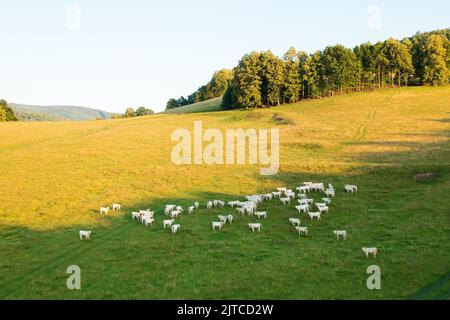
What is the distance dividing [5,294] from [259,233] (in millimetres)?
15350

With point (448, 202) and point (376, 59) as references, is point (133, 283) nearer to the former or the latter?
point (448, 202)

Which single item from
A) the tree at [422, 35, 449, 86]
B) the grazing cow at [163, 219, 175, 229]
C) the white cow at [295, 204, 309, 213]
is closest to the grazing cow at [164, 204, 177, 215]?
the grazing cow at [163, 219, 175, 229]

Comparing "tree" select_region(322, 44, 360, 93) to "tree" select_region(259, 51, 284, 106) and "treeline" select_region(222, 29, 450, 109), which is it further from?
"tree" select_region(259, 51, 284, 106)

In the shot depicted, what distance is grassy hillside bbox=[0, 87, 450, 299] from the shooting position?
2200cm

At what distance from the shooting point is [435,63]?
99.9 meters

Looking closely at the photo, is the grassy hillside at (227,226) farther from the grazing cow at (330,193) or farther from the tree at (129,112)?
the tree at (129,112)

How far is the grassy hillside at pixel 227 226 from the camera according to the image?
2200 cm

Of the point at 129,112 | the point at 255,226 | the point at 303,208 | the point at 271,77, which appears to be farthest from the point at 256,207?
the point at 129,112

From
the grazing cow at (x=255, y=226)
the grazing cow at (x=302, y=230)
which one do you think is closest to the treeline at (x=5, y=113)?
the grazing cow at (x=255, y=226)

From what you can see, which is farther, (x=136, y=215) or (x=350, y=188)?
(x=350, y=188)

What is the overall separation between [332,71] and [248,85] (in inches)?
776

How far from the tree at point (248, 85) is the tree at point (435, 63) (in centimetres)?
3896

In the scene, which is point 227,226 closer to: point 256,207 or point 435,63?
point 256,207
